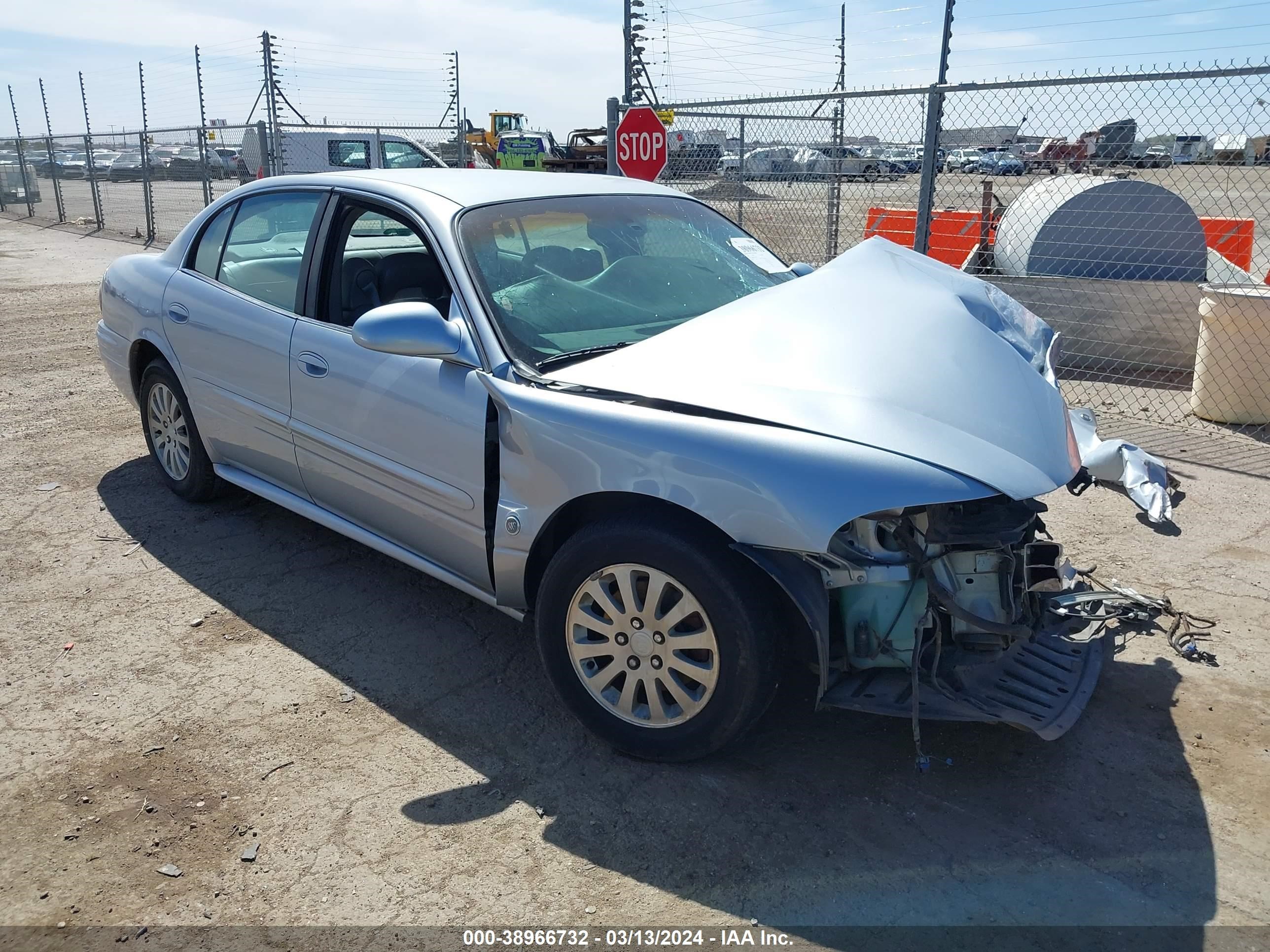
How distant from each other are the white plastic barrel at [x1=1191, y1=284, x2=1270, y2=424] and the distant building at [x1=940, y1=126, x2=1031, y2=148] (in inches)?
77.5

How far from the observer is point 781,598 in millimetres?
2797

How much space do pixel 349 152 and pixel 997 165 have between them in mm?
15652

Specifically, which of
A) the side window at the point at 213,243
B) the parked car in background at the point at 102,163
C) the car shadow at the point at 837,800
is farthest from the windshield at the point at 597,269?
the parked car in background at the point at 102,163

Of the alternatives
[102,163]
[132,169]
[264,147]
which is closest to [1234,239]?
[264,147]

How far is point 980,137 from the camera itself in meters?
7.68

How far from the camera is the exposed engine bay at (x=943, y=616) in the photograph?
2.69 meters

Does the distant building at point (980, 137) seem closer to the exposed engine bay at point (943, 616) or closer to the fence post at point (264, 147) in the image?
the exposed engine bay at point (943, 616)

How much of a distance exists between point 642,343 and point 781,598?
0.93 metres

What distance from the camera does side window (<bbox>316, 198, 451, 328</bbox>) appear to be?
12.4 feet

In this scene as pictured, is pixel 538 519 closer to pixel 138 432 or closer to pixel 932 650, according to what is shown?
pixel 932 650

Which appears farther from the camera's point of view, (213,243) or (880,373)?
(213,243)

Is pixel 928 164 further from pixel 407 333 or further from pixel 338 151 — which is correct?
pixel 338 151

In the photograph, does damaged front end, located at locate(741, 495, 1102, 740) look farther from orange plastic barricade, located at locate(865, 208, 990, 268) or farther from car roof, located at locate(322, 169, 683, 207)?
orange plastic barricade, located at locate(865, 208, 990, 268)

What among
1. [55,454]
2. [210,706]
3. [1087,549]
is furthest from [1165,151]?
[55,454]
